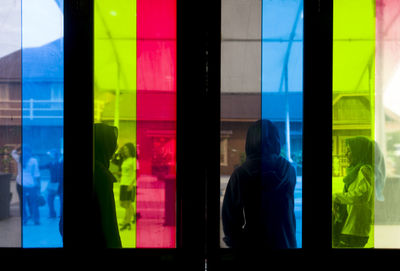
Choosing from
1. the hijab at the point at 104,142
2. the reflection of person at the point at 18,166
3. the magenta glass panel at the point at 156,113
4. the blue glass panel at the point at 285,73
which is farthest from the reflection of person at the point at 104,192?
the blue glass panel at the point at 285,73

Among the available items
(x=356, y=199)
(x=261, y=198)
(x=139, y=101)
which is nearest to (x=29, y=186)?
(x=139, y=101)

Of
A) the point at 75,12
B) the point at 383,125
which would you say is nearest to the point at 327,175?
the point at 383,125

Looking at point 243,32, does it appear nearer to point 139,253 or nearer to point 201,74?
point 201,74

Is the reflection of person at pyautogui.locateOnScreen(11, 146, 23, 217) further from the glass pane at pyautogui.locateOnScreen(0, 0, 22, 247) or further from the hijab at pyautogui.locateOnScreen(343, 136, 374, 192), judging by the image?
the hijab at pyautogui.locateOnScreen(343, 136, 374, 192)

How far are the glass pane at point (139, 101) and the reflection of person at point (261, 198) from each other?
0.59 m

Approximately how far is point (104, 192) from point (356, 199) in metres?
2.38

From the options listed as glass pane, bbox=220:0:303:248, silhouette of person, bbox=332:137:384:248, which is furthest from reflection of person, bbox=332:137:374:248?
glass pane, bbox=220:0:303:248

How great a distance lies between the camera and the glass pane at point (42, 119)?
87.9 inches

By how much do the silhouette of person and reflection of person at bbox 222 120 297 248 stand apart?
1.46 ft

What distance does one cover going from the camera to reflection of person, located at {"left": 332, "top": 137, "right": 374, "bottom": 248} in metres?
2.27

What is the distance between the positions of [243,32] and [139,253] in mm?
2281

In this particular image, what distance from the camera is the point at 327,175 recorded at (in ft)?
7.40

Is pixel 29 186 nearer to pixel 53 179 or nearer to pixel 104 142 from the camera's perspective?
pixel 53 179

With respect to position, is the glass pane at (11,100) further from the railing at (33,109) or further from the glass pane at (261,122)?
the glass pane at (261,122)
